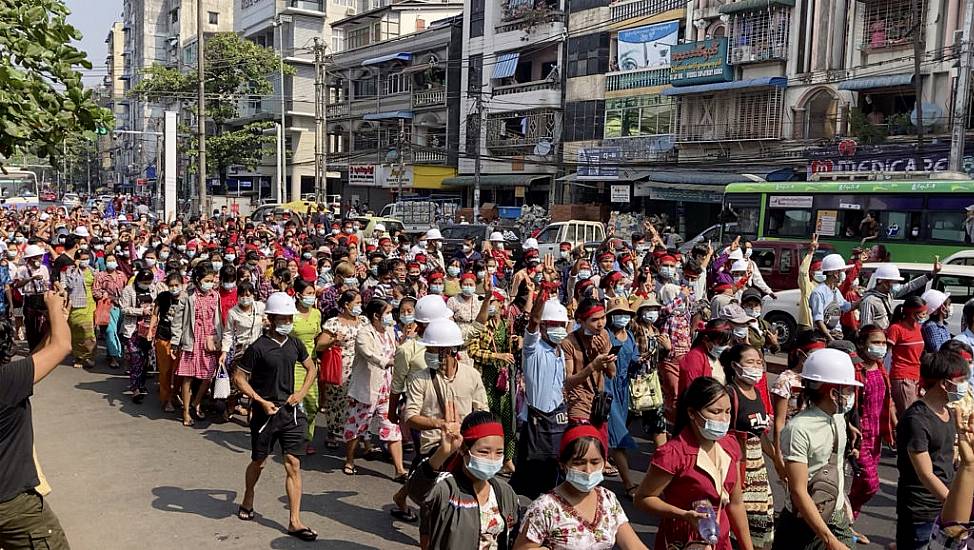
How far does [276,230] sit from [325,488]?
15.1 metres

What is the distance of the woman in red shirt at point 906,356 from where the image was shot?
6.81 meters

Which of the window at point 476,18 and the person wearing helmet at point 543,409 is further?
the window at point 476,18

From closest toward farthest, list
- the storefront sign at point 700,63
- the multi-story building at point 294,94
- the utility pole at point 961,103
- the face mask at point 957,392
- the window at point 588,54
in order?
the face mask at point 957,392 < the utility pole at point 961,103 < the storefront sign at point 700,63 < the window at point 588,54 < the multi-story building at point 294,94

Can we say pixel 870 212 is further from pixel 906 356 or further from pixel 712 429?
pixel 712 429

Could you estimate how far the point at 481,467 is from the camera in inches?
142

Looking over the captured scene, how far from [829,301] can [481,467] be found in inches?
284

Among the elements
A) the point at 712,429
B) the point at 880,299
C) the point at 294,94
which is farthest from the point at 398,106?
the point at 712,429

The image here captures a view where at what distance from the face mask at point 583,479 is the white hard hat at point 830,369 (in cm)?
136

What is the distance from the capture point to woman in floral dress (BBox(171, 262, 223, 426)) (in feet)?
28.7

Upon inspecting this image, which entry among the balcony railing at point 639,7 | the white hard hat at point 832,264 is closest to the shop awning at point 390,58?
the balcony railing at point 639,7

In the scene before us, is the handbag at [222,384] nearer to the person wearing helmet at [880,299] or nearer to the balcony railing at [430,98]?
the person wearing helmet at [880,299]

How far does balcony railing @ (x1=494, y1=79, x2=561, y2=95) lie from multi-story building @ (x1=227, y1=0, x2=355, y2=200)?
17867mm

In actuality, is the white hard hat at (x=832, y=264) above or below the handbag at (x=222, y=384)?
above

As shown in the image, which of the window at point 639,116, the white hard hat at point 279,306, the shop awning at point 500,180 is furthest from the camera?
the shop awning at point 500,180
